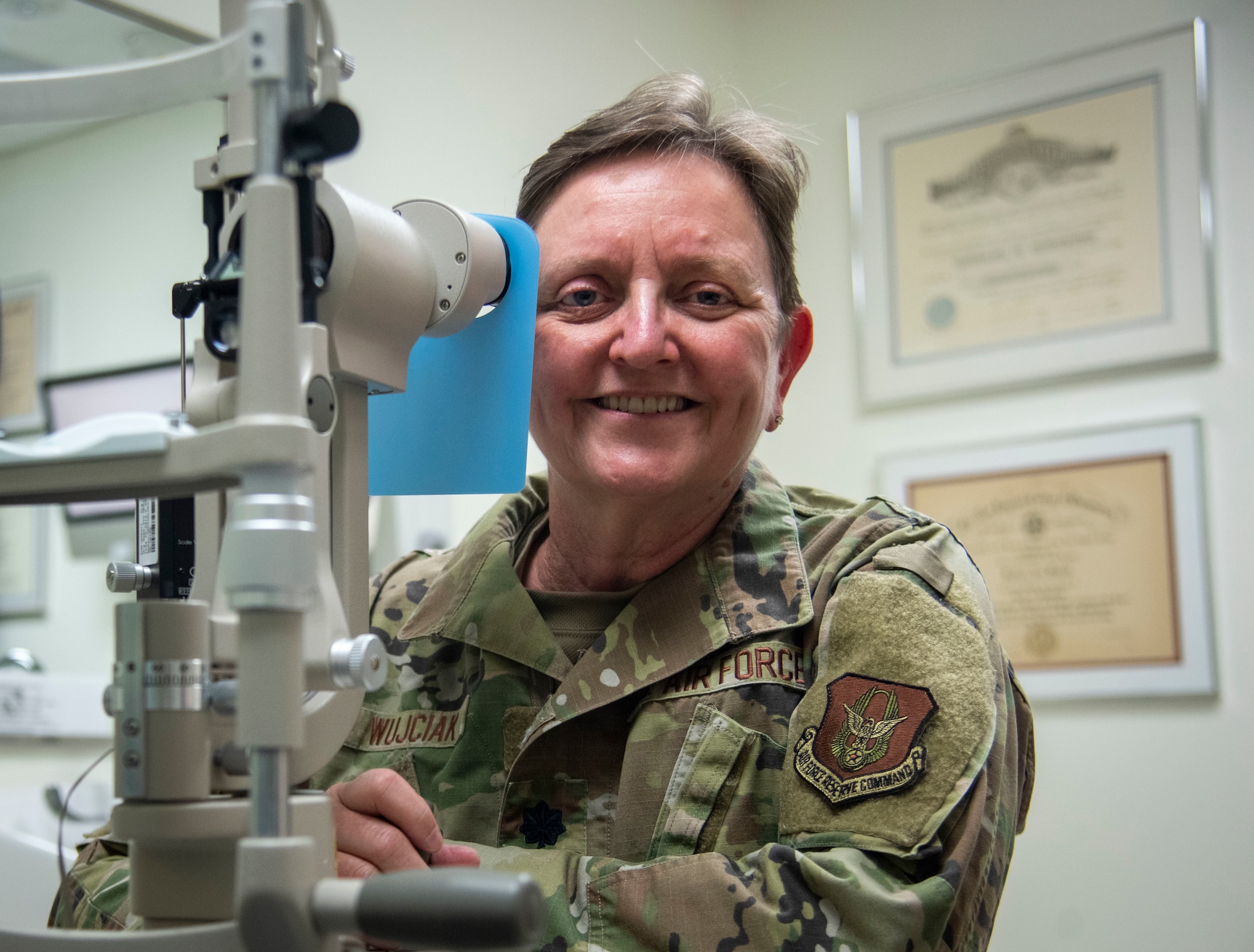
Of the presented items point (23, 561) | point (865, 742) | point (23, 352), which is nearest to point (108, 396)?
point (23, 352)

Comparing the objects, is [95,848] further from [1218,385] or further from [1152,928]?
[1218,385]

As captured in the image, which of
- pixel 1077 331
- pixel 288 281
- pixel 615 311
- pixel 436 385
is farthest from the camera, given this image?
pixel 1077 331

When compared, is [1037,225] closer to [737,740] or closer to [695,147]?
[695,147]

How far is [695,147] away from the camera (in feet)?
3.62

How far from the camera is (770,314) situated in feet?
3.63

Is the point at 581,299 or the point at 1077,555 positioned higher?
the point at 581,299

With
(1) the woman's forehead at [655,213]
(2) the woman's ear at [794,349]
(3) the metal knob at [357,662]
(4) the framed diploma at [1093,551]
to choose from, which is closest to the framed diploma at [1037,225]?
(4) the framed diploma at [1093,551]

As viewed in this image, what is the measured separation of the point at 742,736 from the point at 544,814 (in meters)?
0.18

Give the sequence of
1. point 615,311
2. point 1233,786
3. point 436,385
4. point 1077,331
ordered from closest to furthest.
Answer: point 436,385 < point 615,311 < point 1233,786 < point 1077,331

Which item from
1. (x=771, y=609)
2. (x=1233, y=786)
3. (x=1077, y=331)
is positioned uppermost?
(x=1077, y=331)

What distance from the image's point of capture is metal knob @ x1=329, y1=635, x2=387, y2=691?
0.56 metres

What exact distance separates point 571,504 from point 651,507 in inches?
3.4

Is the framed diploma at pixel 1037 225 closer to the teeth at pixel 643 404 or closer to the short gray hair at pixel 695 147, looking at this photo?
the short gray hair at pixel 695 147

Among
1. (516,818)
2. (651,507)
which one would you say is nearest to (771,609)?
(651,507)
